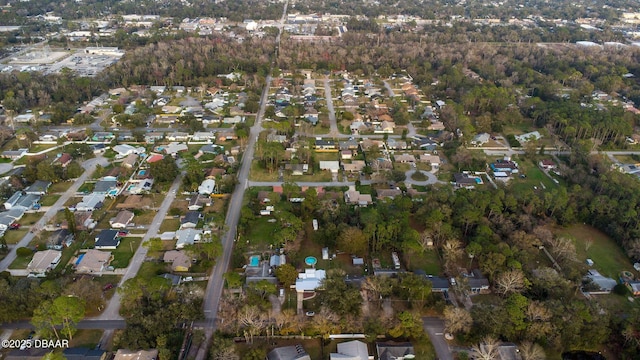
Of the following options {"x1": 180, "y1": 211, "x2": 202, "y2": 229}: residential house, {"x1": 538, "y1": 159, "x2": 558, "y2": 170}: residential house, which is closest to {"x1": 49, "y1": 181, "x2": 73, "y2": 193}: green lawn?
{"x1": 180, "y1": 211, "x2": 202, "y2": 229}: residential house

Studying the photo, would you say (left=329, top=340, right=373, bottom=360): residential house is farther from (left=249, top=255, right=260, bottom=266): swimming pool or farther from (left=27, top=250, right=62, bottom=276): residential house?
(left=27, top=250, right=62, bottom=276): residential house

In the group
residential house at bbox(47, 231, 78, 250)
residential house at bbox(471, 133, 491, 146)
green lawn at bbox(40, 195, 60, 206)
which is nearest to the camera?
residential house at bbox(47, 231, 78, 250)

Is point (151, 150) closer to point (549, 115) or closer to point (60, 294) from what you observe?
point (60, 294)

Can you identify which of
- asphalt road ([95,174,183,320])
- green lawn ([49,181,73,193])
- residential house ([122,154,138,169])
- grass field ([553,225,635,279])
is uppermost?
residential house ([122,154,138,169])

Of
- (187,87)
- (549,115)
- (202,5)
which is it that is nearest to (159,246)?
(187,87)

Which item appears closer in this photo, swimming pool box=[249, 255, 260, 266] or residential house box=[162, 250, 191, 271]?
residential house box=[162, 250, 191, 271]

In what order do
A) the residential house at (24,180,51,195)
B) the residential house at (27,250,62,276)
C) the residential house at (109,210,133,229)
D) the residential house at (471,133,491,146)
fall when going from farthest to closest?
the residential house at (471,133,491,146) < the residential house at (24,180,51,195) < the residential house at (109,210,133,229) < the residential house at (27,250,62,276)
